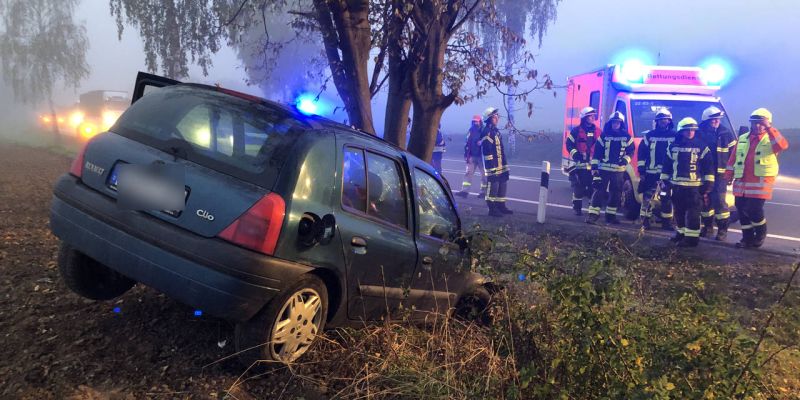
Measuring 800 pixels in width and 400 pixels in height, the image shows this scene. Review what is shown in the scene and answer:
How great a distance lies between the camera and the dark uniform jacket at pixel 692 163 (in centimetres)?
805

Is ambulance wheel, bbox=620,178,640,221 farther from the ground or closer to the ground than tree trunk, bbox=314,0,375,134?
closer to the ground

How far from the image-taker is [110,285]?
353 cm

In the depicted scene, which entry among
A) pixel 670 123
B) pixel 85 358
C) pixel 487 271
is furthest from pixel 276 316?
pixel 670 123

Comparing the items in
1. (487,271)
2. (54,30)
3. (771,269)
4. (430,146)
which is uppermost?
(54,30)

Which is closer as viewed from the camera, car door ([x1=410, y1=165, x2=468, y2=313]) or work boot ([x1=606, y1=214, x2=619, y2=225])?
car door ([x1=410, y1=165, x2=468, y2=313])

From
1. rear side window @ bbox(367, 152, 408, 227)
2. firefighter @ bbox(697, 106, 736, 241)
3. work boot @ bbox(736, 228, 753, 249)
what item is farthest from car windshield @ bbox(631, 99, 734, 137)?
rear side window @ bbox(367, 152, 408, 227)

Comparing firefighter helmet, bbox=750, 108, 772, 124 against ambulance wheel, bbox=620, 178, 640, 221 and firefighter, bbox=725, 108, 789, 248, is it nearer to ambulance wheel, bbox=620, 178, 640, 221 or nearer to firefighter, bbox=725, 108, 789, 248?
firefighter, bbox=725, 108, 789, 248

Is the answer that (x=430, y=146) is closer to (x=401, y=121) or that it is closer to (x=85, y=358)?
(x=401, y=121)

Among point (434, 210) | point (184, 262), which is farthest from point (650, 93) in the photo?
point (184, 262)

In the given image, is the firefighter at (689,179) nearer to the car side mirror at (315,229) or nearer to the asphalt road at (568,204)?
the asphalt road at (568,204)

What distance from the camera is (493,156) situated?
1067 centimetres

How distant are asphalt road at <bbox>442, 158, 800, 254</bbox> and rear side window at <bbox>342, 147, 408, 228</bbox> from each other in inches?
188

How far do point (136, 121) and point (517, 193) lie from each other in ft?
37.4

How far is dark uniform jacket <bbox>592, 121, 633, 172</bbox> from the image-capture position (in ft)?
31.2
